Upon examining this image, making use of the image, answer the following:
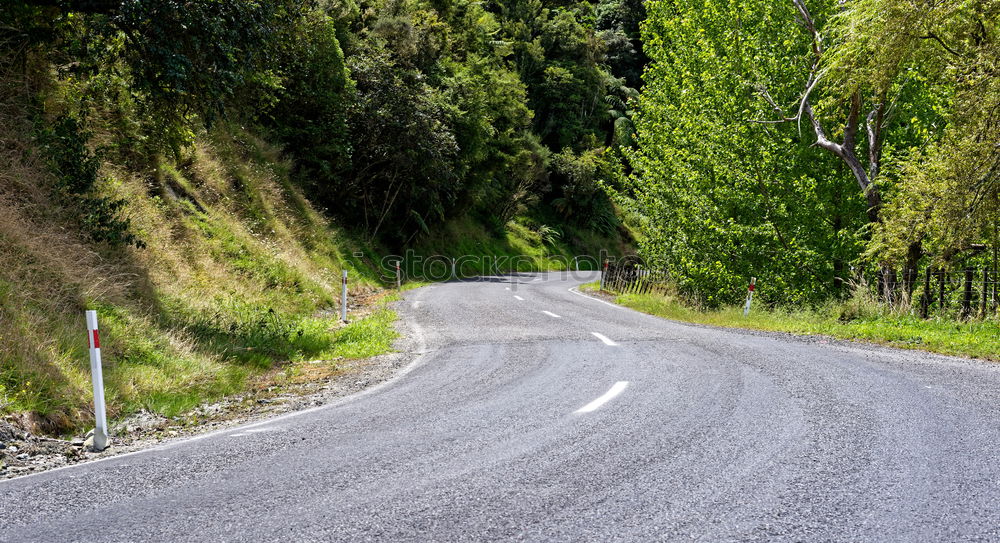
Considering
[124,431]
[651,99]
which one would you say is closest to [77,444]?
[124,431]

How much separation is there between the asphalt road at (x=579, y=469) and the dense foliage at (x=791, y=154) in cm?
747

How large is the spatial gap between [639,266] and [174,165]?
1628 cm

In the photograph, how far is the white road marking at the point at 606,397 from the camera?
Answer: 18.7ft

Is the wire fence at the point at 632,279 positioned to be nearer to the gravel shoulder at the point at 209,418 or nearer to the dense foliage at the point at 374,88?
the dense foliage at the point at 374,88

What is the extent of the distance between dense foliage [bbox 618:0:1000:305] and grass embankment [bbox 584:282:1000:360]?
4.27 feet

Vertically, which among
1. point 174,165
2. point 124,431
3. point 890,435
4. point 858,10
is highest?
point 858,10

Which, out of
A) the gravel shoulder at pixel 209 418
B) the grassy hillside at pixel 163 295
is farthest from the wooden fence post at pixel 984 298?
the grassy hillside at pixel 163 295

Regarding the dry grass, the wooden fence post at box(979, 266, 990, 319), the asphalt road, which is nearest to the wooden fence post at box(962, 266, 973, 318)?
the wooden fence post at box(979, 266, 990, 319)

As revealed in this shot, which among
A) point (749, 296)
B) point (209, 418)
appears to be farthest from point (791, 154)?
point (209, 418)

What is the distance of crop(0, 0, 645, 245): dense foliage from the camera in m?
9.66

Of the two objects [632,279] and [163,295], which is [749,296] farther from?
[163,295]

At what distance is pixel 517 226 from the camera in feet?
162

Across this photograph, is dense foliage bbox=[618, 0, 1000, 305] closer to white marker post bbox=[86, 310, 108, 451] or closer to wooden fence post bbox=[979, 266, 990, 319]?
wooden fence post bbox=[979, 266, 990, 319]

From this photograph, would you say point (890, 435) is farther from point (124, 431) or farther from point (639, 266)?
point (639, 266)
